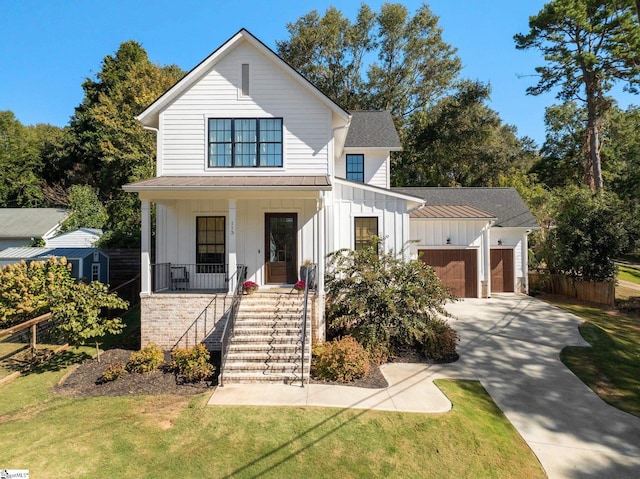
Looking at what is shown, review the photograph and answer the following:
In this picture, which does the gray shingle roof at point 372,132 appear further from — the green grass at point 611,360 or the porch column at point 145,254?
the green grass at point 611,360

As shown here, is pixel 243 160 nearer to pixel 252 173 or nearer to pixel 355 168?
pixel 252 173

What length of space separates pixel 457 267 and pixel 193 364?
41.7ft

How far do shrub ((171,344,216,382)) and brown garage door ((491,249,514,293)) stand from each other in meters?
15.0

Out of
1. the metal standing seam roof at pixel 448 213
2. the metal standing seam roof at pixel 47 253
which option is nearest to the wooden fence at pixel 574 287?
the metal standing seam roof at pixel 448 213

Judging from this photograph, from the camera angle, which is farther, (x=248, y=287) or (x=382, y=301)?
(x=248, y=287)

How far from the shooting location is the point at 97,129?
29.0 metres

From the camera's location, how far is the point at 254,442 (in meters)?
5.59

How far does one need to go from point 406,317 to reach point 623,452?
467 centimetres

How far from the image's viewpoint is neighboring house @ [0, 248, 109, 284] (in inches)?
541

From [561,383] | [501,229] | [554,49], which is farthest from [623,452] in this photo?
[554,49]

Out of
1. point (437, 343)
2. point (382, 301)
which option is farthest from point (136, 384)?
point (437, 343)

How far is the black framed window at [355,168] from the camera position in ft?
54.1

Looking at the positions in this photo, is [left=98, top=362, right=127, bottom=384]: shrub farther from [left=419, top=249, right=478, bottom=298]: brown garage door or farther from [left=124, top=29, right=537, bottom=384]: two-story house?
[left=419, top=249, right=478, bottom=298]: brown garage door

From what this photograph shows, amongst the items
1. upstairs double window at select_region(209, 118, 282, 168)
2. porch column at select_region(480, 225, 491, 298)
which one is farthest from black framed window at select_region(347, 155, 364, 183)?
porch column at select_region(480, 225, 491, 298)
